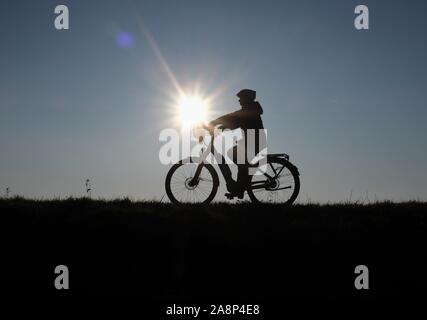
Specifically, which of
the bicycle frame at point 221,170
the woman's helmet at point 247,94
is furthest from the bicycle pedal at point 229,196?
the woman's helmet at point 247,94

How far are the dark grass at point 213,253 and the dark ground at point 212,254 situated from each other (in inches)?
0.7

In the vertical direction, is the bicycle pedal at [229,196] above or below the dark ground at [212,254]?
above

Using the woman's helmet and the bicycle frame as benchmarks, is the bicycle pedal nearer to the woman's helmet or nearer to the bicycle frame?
the bicycle frame

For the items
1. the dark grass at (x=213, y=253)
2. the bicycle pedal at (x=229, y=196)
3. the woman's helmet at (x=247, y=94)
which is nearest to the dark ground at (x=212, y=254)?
the dark grass at (x=213, y=253)

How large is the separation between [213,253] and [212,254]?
0.03m

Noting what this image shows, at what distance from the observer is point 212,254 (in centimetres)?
785

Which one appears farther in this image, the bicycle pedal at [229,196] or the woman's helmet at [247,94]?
the woman's helmet at [247,94]

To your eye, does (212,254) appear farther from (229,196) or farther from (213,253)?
(229,196)

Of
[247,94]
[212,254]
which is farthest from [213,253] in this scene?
[247,94]

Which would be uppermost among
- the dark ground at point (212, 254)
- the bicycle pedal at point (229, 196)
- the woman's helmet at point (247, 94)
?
the woman's helmet at point (247, 94)

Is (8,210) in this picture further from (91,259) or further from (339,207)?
(339,207)

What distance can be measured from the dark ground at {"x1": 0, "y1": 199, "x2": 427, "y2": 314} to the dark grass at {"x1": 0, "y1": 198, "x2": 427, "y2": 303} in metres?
0.02

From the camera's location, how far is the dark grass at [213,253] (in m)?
7.21

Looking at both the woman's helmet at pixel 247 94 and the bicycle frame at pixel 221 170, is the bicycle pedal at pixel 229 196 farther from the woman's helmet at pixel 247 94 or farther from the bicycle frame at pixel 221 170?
the woman's helmet at pixel 247 94
